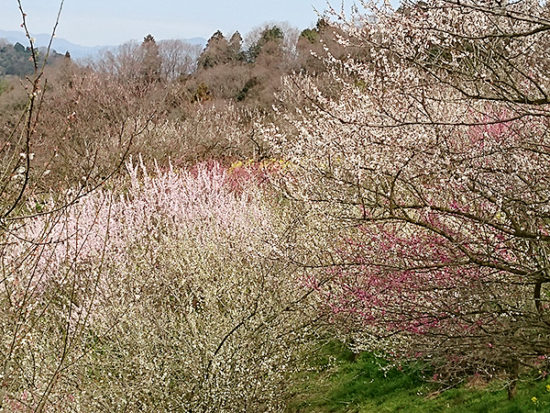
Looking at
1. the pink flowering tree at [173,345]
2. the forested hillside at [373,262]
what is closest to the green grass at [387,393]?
the forested hillside at [373,262]

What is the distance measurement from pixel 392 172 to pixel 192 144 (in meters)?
12.5

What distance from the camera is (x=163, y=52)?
53.4m

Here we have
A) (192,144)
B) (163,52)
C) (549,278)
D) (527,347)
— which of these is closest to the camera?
(549,278)

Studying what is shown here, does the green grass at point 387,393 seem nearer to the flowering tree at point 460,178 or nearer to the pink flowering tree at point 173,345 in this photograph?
the flowering tree at point 460,178

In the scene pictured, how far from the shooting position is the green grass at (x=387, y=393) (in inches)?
217

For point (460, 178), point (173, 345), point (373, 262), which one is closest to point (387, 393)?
point (373, 262)

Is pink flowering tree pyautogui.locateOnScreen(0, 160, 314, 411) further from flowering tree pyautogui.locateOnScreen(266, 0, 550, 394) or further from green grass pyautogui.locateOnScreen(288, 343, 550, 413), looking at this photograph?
flowering tree pyautogui.locateOnScreen(266, 0, 550, 394)

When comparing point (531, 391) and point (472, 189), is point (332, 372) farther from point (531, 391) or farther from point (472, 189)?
point (472, 189)

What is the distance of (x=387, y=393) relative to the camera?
675 centimetres

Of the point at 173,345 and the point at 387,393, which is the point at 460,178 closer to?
the point at 173,345

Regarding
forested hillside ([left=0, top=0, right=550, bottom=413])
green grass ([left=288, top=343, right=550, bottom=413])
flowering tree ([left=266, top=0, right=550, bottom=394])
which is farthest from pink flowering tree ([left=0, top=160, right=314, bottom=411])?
flowering tree ([left=266, top=0, right=550, bottom=394])

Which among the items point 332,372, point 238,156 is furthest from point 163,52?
point 332,372

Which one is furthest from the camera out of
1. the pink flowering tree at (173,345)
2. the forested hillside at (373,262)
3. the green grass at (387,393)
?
the green grass at (387,393)

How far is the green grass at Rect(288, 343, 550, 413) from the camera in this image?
217 inches
